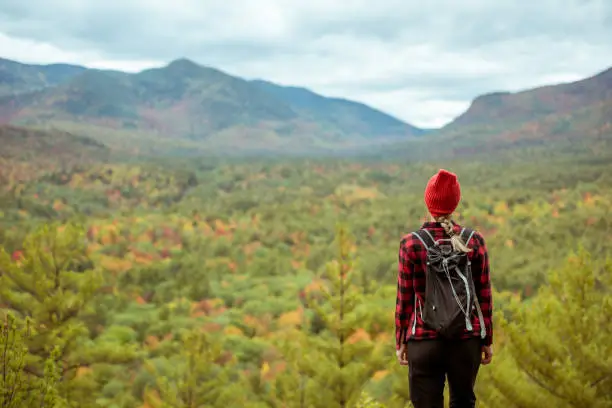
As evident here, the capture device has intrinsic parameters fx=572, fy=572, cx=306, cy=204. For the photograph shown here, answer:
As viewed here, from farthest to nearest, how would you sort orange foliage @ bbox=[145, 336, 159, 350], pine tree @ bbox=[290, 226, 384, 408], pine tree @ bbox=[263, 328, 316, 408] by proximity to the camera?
orange foliage @ bbox=[145, 336, 159, 350] → pine tree @ bbox=[263, 328, 316, 408] → pine tree @ bbox=[290, 226, 384, 408]

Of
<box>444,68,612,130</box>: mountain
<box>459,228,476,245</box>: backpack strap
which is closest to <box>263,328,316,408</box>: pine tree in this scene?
<box>459,228,476,245</box>: backpack strap

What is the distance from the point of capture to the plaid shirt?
296cm

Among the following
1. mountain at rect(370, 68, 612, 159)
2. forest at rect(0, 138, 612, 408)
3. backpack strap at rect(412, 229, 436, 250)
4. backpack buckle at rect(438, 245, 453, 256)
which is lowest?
forest at rect(0, 138, 612, 408)

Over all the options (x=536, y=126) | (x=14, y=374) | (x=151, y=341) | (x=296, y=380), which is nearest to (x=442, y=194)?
(x=14, y=374)

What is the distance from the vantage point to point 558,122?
386ft

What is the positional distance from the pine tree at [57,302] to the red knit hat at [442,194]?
27.9 feet

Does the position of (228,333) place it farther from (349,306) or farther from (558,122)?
(558,122)

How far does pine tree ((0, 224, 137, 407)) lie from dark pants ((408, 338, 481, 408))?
826cm

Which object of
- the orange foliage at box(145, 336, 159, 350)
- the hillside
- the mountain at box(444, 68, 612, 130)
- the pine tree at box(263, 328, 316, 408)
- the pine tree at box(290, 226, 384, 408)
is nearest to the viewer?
the pine tree at box(290, 226, 384, 408)

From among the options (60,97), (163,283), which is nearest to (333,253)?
(163,283)

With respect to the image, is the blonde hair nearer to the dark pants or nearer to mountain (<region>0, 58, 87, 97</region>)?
the dark pants

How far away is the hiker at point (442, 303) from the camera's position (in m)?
2.87

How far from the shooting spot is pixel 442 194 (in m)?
2.98

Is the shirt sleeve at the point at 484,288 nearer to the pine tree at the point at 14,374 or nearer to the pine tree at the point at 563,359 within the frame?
the pine tree at the point at 14,374
